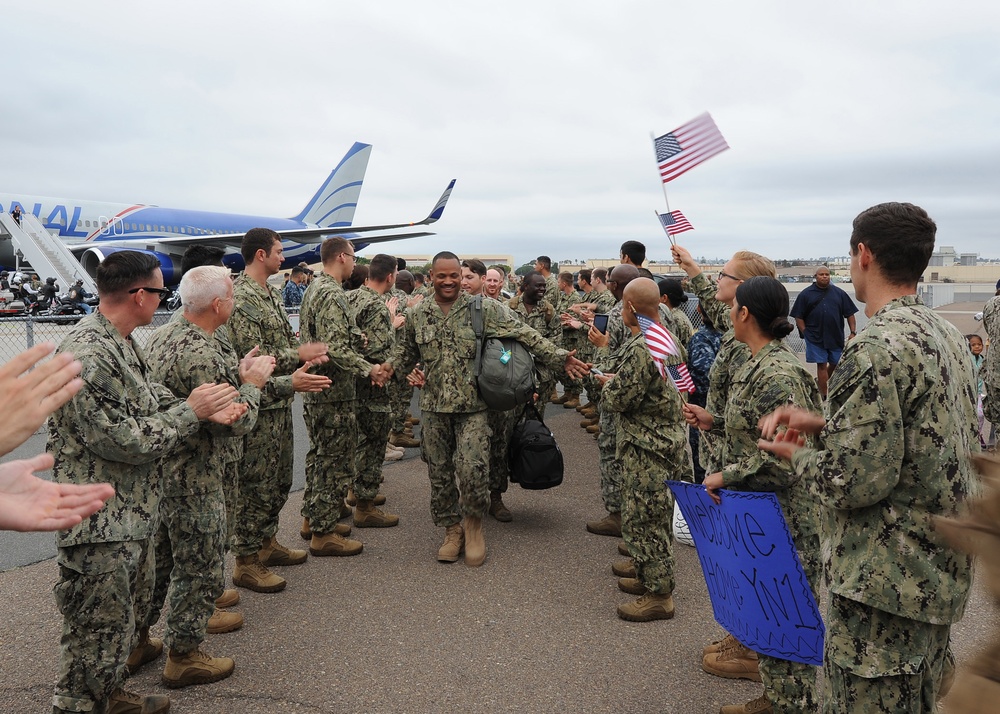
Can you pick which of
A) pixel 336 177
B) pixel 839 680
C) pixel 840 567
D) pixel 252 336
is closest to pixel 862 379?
pixel 840 567

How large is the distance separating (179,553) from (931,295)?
24.4 m

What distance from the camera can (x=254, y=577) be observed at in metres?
4.71

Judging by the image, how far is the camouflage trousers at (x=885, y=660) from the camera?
210cm

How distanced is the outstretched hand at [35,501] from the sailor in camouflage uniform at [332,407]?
10.8 feet

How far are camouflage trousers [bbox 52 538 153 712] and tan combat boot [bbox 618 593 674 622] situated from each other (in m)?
2.76

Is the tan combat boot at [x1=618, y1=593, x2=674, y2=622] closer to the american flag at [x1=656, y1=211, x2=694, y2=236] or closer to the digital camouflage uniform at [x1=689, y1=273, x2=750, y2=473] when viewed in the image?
the digital camouflage uniform at [x1=689, y1=273, x2=750, y2=473]

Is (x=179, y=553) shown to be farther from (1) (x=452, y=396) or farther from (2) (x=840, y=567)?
(2) (x=840, y=567)

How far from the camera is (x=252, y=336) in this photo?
15.8 ft

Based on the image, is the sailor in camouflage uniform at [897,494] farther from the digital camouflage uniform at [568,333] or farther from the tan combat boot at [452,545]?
the digital camouflage uniform at [568,333]

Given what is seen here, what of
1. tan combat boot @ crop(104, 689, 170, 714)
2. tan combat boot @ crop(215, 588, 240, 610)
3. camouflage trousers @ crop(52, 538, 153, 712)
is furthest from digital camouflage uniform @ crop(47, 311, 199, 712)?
tan combat boot @ crop(215, 588, 240, 610)

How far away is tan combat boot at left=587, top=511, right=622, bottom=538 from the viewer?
5754 mm

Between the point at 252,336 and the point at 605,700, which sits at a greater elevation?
the point at 252,336

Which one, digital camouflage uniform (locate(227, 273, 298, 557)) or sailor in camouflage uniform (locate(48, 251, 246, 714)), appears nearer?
sailor in camouflage uniform (locate(48, 251, 246, 714))

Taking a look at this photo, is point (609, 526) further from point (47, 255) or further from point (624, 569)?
point (47, 255)
